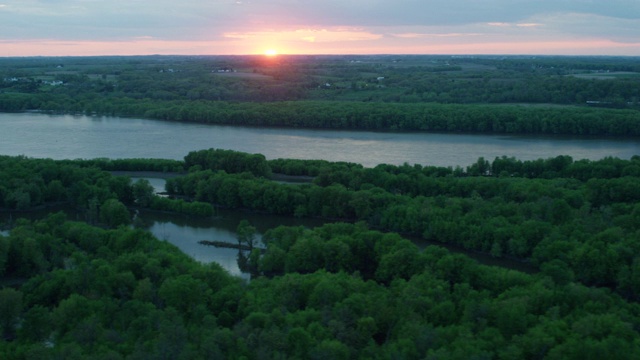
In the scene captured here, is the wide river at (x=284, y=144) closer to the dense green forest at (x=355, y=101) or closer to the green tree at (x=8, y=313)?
the dense green forest at (x=355, y=101)

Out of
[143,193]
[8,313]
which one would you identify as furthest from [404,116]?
[8,313]

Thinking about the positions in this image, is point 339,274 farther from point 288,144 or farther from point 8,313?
point 288,144

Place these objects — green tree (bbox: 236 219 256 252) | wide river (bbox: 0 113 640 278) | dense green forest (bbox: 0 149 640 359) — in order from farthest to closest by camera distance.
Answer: wide river (bbox: 0 113 640 278) < green tree (bbox: 236 219 256 252) < dense green forest (bbox: 0 149 640 359)

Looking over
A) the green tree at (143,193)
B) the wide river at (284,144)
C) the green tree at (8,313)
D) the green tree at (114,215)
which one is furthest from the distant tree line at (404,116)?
the green tree at (8,313)

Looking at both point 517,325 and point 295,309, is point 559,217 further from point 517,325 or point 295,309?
point 295,309

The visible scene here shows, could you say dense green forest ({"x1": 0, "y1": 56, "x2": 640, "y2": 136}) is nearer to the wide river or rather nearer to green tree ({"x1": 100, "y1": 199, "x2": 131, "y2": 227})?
the wide river

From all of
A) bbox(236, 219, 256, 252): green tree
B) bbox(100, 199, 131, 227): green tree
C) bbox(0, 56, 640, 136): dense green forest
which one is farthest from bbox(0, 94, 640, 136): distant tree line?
bbox(236, 219, 256, 252): green tree
